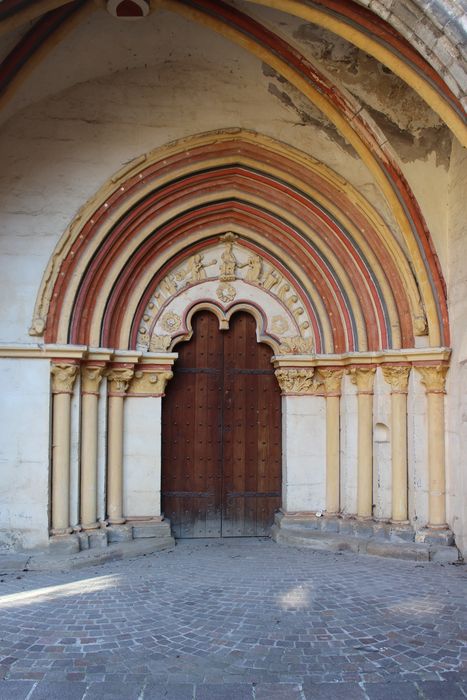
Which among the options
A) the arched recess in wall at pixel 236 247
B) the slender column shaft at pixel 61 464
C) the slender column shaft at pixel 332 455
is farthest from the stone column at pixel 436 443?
the slender column shaft at pixel 61 464

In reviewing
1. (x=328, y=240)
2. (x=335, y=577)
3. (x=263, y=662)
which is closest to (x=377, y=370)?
(x=328, y=240)

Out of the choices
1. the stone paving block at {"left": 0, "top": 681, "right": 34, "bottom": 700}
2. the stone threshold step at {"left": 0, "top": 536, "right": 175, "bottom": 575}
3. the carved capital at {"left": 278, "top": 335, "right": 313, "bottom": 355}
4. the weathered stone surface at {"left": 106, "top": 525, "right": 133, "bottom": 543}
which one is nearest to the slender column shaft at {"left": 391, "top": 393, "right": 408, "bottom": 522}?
the carved capital at {"left": 278, "top": 335, "right": 313, "bottom": 355}

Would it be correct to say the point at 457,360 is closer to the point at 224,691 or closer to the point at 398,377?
the point at 398,377

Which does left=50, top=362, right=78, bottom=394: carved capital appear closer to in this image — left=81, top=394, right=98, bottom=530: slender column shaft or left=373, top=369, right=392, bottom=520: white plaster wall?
left=81, top=394, right=98, bottom=530: slender column shaft

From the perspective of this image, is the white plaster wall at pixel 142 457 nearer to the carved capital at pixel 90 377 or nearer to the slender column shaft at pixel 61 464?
the carved capital at pixel 90 377

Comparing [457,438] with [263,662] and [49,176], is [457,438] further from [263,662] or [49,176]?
[49,176]

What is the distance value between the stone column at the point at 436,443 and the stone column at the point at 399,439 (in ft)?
0.80

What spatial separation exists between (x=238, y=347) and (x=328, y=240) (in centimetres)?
168

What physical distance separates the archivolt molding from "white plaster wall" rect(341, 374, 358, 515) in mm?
744

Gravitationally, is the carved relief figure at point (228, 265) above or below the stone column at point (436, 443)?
above

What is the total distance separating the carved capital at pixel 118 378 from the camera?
7086mm

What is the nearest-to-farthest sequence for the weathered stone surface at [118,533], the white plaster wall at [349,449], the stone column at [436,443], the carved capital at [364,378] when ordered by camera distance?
1. the stone column at [436,443]
2. the weathered stone surface at [118,533]
3. the carved capital at [364,378]
4. the white plaster wall at [349,449]

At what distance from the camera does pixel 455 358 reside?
21.6 ft

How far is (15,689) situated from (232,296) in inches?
195
